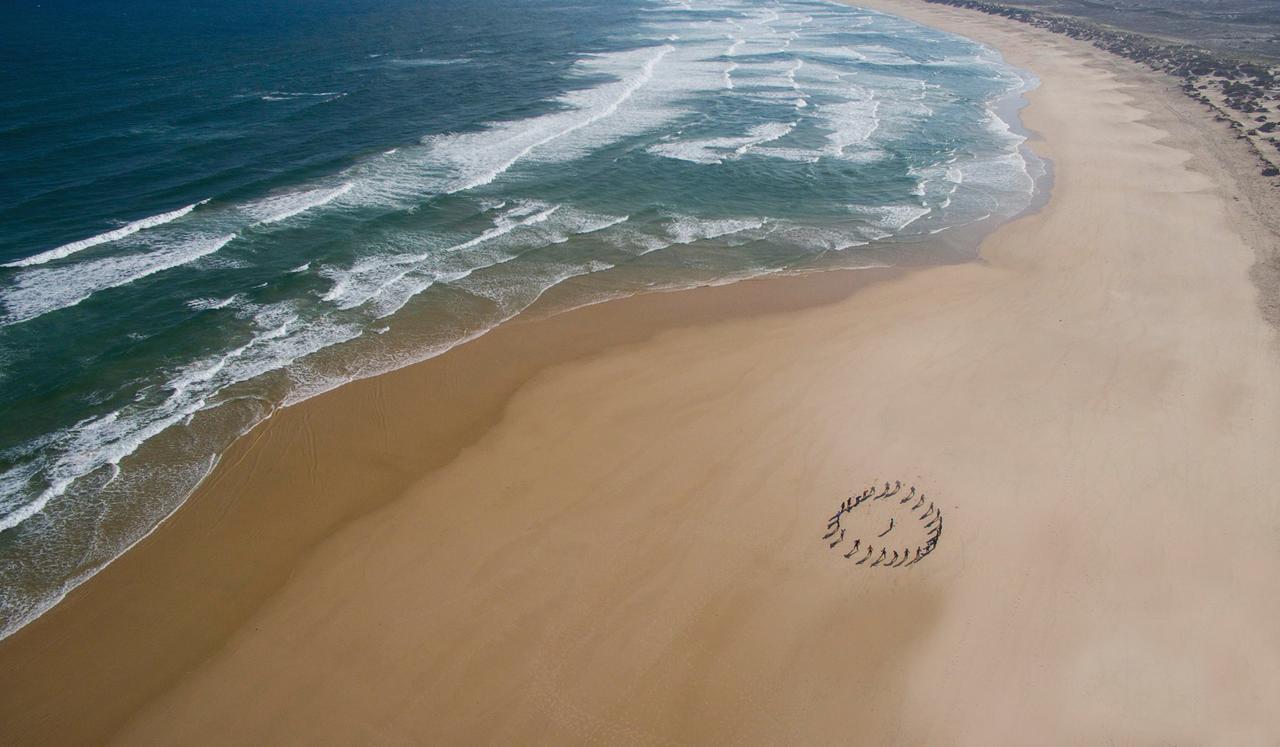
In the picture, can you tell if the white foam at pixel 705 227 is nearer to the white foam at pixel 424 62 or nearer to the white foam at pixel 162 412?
the white foam at pixel 162 412

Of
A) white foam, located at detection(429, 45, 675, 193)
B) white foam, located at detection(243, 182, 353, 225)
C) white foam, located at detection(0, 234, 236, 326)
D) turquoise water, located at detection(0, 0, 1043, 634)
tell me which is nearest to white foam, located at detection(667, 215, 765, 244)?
turquoise water, located at detection(0, 0, 1043, 634)

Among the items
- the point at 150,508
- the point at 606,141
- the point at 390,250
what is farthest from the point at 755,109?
the point at 150,508

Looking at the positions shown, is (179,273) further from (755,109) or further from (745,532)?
(755,109)

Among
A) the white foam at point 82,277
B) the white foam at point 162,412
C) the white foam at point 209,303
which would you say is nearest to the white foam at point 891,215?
the white foam at point 162,412

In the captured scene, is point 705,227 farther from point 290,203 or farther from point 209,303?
point 209,303

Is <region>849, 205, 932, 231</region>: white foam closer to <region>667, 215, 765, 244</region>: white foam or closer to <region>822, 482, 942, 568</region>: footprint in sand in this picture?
<region>667, 215, 765, 244</region>: white foam
